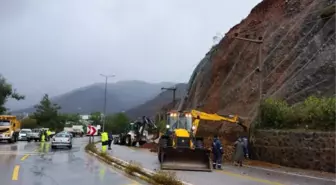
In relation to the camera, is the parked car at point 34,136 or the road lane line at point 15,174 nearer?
the road lane line at point 15,174

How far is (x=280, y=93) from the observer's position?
34.3 m

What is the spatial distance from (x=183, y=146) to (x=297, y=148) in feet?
20.2

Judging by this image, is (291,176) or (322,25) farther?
(322,25)

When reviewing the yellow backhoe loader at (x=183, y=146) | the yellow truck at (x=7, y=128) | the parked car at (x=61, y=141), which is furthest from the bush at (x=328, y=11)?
the yellow truck at (x=7, y=128)

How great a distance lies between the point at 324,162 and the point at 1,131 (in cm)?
3642

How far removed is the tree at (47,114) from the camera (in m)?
125

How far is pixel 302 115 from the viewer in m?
25.5

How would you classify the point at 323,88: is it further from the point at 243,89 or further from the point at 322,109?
the point at 243,89

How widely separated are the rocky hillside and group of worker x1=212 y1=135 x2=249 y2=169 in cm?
411

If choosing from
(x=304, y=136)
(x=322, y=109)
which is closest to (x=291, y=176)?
(x=304, y=136)

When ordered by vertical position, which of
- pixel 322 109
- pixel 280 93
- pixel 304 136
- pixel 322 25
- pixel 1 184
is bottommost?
pixel 1 184

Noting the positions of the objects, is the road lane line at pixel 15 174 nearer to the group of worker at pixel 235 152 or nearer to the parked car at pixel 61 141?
the group of worker at pixel 235 152

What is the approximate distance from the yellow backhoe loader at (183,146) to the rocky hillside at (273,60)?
6270 mm

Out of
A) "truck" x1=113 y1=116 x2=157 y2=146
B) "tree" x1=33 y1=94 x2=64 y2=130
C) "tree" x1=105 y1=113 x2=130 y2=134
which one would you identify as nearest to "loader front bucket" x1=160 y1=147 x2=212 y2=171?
"truck" x1=113 y1=116 x2=157 y2=146
